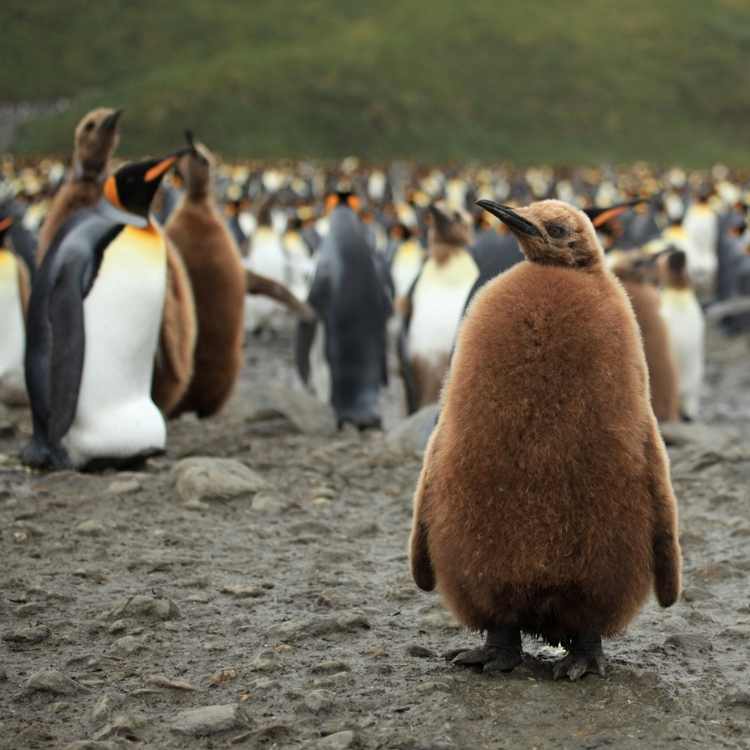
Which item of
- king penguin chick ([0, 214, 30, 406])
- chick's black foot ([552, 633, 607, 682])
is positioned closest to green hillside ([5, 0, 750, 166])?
king penguin chick ([0, 214, 30, 406])

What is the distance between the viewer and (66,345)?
5574 millimetres

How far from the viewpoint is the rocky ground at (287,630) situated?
3.00 m

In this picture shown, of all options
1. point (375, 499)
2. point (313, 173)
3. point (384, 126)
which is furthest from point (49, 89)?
point (375, 499)

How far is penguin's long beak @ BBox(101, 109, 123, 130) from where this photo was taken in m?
6.92

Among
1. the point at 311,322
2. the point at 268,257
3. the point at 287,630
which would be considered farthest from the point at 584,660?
the point at 268,257

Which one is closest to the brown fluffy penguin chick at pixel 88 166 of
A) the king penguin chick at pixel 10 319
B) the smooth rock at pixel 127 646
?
the king penguin chick at pixel 10 319

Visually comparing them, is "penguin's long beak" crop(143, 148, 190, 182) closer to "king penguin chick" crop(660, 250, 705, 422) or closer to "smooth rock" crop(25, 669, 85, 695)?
"smooth rock" crop(25, 669, 85, 695)

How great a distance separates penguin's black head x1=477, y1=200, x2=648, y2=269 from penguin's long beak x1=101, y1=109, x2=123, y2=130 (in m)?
4.13

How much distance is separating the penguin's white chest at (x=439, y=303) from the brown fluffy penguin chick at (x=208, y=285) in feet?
3.98

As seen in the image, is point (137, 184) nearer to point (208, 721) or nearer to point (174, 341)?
point (174, 341)

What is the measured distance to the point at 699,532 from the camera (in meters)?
5.08

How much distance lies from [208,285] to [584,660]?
14.9ft

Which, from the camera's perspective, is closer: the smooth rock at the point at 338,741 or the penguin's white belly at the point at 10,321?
the smooth rock at the point at 338,741

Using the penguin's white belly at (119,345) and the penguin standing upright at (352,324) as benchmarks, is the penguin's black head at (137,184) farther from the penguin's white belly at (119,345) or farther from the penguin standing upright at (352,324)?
the penguin standing upright at (352,324)
